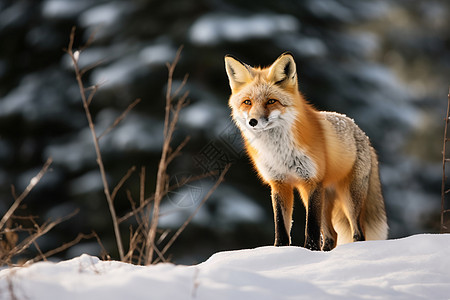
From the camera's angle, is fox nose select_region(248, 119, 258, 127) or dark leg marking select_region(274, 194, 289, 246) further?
dark leg marking select_region(274, 194, 289, 246)

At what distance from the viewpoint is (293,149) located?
4.13m

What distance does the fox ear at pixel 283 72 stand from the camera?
13.8 feet

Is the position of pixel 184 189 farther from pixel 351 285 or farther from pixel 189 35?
pixel 351 285

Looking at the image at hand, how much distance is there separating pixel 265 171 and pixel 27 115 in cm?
1151

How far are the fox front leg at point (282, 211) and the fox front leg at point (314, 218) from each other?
A: 0.19 metres

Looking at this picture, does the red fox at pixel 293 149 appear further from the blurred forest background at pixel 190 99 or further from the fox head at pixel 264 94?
the blurred forest background at pixel 190 99

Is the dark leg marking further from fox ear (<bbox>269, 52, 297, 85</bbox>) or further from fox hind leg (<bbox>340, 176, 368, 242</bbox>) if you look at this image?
fox ear (<bbox>269, 52, 297, 85</bbox>)

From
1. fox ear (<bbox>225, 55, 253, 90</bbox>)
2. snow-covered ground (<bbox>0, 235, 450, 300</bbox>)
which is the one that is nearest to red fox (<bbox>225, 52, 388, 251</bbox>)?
fox ear (<bbox>225, 55, 253, 90</bbox>)

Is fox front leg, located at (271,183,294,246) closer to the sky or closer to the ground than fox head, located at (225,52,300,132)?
closer to the ground

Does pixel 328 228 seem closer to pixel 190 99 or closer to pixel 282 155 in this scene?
pixel 282 155

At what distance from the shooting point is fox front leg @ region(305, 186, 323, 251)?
164 inches

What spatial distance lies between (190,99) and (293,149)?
7.72 meters

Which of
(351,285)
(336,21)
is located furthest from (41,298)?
(336,21)

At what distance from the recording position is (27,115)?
14.2 m
